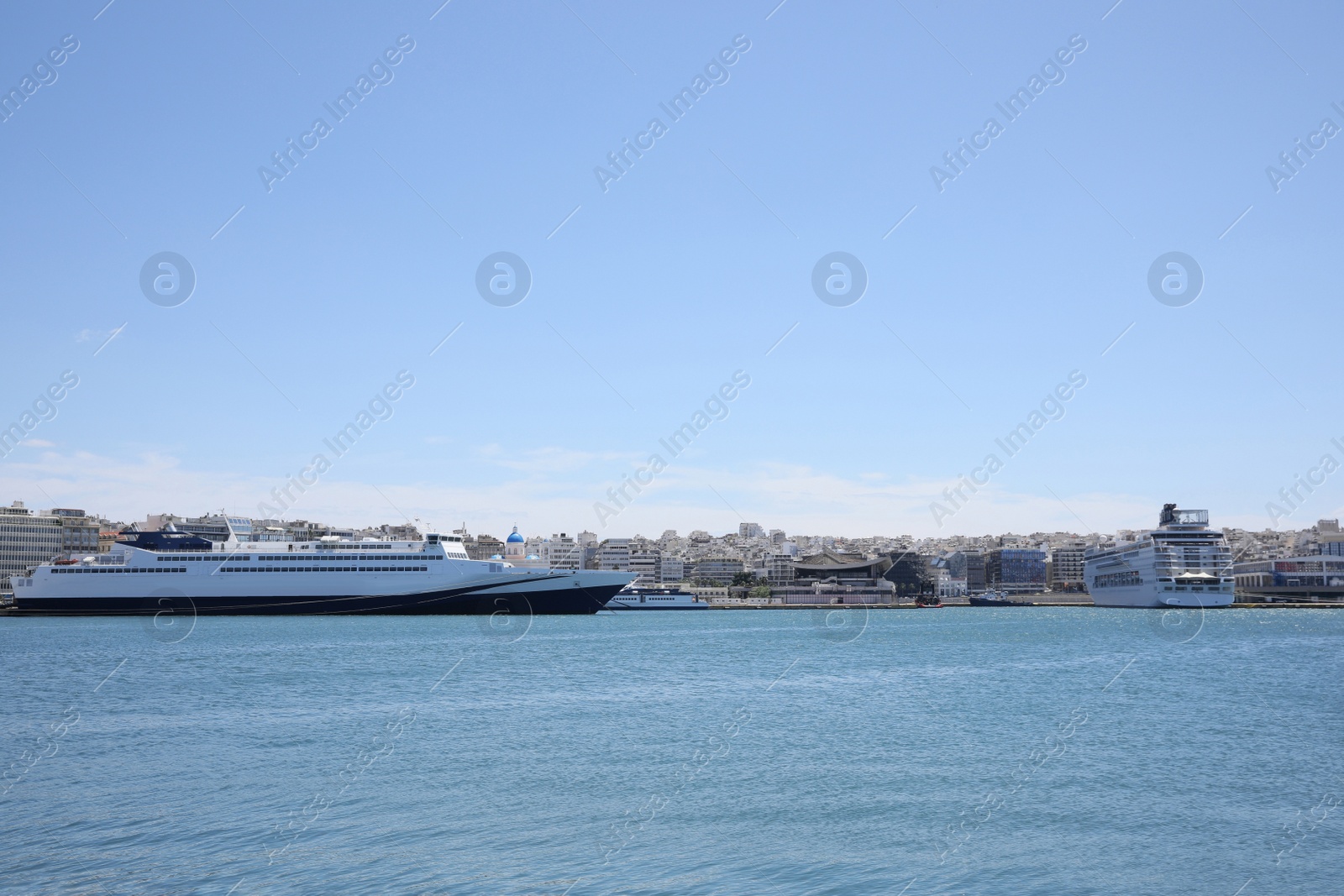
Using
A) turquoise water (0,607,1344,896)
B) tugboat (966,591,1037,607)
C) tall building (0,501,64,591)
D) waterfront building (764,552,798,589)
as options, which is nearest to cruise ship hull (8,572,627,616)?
turquoise water (0,607,1344,896)

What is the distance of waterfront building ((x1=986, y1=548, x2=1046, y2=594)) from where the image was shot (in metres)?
167

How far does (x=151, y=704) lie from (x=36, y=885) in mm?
14341

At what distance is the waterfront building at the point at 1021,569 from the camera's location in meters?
167

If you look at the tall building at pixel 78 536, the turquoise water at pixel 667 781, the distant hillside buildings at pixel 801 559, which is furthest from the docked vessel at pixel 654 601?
the turquoise water at pixel 667 781

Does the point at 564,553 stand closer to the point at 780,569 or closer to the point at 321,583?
the point at 780,569

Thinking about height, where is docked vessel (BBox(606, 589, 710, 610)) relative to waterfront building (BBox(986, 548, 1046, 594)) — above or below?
below

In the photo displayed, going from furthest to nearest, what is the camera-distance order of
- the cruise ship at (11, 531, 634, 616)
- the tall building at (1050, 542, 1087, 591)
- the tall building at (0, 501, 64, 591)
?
the tall building at (1050, 542, 1087, 591)
the tall building at (0, 501, 64, 591)
the cruise ship at (11, 531, 634, 616)

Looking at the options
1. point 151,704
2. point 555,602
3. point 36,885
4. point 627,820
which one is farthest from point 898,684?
point 555,602

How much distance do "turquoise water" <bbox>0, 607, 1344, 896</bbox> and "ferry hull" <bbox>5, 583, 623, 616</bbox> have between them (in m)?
36.2

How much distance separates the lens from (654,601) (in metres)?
112

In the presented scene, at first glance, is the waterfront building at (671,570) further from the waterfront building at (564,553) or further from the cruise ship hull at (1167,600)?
the cruise ship hull at (1167,600)

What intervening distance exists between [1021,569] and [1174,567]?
75.3 m

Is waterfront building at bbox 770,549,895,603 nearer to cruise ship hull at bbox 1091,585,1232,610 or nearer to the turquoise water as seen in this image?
cruise ship hull at bbox 1091,585,1232,610

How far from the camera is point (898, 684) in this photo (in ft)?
92.2
